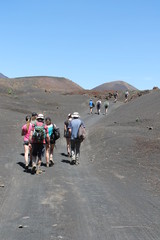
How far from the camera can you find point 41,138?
1259 cm

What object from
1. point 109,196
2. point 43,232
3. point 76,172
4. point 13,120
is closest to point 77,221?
point 43,232

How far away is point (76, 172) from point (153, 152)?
570 cm

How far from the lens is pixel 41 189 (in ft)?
34.1

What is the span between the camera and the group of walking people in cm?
1267

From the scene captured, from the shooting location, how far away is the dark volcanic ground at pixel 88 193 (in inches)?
278

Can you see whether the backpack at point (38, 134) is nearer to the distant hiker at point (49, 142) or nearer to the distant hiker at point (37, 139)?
the distant hiker at point (37, 139)

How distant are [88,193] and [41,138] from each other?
318cm

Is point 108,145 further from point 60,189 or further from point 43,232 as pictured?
point 43,232

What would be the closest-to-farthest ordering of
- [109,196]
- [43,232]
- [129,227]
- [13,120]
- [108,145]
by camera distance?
[43,232]
[129,227]
[109,196]
[108,145]
[13,120]

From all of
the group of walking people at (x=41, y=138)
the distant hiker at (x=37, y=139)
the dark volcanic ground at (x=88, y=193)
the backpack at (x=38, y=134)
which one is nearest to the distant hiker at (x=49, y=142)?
the group of walking people at (x=41, y=138)

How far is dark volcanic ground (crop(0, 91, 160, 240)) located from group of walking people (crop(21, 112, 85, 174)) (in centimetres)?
46

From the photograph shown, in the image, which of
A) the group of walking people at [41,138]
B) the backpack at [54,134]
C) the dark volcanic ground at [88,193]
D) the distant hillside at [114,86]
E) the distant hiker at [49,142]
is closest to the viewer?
the dark volcanic ground at [88,193]

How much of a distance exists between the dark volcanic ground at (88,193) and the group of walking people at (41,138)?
46 centimetres

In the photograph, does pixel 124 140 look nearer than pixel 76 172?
No
